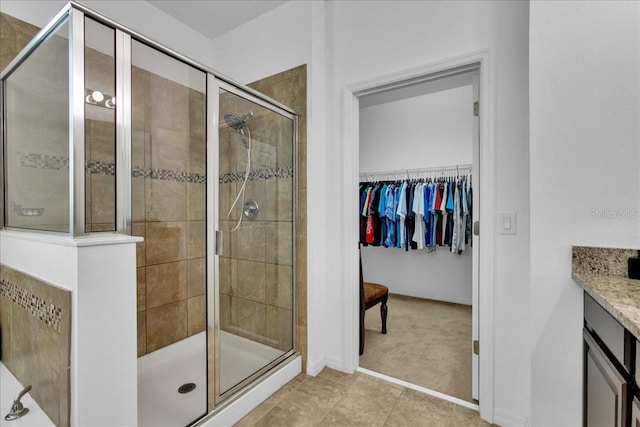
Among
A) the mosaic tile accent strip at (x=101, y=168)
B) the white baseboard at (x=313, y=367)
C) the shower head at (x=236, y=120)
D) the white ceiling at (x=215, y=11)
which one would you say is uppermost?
the white ceiling at (x=215, y=11)

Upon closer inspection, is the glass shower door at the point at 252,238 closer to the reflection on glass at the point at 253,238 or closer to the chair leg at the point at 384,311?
the reflection on glass at the point at 253,238

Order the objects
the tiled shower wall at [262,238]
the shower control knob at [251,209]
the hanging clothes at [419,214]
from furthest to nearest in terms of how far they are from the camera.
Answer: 1. the hanging clothes at [419,214]
2. the shower control knob at [251,209]
3. the tiled shower wall at [262,238]

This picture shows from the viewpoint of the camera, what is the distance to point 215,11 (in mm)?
2430

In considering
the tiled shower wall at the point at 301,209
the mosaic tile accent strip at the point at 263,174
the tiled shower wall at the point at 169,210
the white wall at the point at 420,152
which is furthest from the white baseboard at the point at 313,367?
the white wall at the point at 420,152

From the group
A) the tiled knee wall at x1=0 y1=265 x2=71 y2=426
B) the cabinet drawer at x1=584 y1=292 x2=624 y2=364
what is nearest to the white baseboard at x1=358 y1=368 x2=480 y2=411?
the cabinet drawer at x1=584 y1=292 x2=624 y2=364

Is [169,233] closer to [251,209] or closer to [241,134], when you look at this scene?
[251,209]

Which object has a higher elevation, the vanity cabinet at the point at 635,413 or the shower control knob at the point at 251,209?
the shower control knob at the point at 251,209

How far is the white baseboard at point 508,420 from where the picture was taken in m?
1.53

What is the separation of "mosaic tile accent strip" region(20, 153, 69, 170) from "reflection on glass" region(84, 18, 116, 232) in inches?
4.2

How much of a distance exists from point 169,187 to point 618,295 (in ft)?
7.37

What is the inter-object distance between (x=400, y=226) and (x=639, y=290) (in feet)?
8.90

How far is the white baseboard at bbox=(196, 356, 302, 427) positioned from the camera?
1530 millimetres

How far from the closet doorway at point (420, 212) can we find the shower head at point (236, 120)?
5.44 feet

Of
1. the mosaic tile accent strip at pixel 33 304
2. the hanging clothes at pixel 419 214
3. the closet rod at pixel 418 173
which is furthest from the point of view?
the closet rod at pixel 418 173
